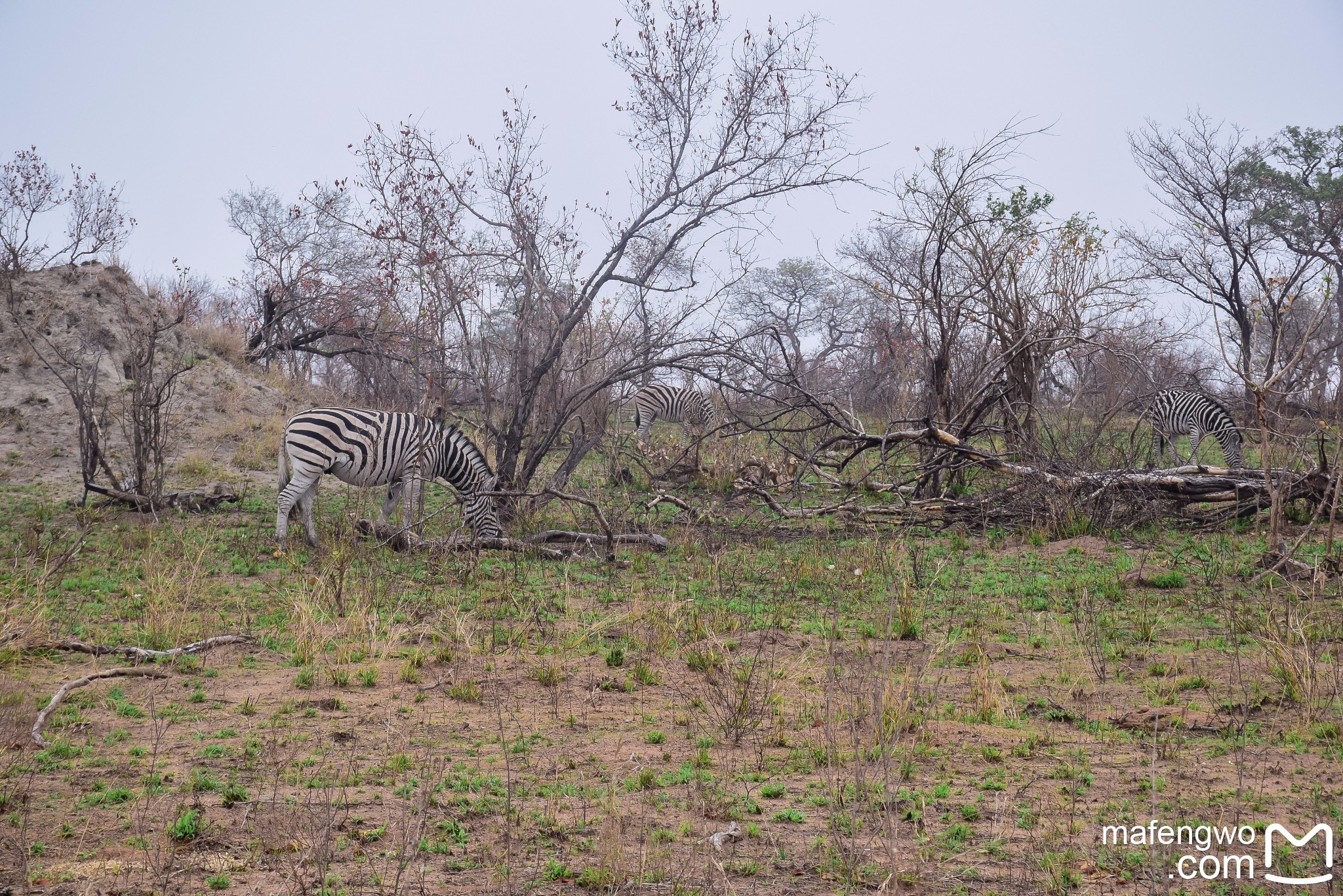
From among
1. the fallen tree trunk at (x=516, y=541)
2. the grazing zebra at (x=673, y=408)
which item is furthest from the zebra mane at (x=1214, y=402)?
the fallen tree trunk at (x=516, y=541)

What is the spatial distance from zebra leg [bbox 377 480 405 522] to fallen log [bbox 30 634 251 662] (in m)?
4.47

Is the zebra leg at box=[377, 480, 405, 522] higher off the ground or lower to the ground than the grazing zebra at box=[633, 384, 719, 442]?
lower

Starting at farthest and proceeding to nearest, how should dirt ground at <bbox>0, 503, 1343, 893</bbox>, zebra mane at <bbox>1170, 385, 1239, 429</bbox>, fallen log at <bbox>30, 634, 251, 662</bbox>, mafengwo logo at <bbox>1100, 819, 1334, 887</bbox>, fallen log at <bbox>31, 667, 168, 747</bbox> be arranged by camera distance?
1. zebra mane at <bbox>1170, 385, 1239, 429</bbox>
2. fallen log at <bbox>30, 634, 251, 662</bbox>
3. fallen log at <bbox>31, 667, 168, 747</bbox>
4. dirt ground at <bbox>0, 503, 1343, 893</bbox>
5. mafengwo logo at <bbox>1100, 819, 1334, 887</bbox>

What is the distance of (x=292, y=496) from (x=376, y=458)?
97cm

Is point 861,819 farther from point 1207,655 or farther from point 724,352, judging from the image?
point 724,352

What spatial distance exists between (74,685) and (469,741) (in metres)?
2.23

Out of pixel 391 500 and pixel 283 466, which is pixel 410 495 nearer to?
pixel 391 500

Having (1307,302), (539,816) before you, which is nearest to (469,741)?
(539,816)

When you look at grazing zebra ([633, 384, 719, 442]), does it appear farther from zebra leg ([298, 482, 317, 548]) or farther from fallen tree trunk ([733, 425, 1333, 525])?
zebra leg ([298, 482, 317, 548])

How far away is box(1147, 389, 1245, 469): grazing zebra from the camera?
1483 cm

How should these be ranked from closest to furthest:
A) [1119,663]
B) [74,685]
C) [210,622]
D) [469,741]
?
[469,741]
[74,685]
[1119,663]
[210,622]

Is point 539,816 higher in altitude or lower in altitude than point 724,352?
lower

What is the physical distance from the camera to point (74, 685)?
521cm

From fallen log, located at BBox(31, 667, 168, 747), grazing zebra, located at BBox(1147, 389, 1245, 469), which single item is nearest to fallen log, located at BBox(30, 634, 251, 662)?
fallen log, located at BBox(31, 667, 168, 747)
